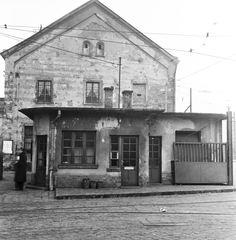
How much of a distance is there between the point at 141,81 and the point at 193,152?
10599 millimetres

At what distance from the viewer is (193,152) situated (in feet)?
60.0

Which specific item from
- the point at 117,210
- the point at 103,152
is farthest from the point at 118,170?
the point at 117,210

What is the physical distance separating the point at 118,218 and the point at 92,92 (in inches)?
729

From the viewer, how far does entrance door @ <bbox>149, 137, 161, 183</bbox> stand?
1838 centimetres

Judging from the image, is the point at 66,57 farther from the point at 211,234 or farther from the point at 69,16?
the point at 211,234

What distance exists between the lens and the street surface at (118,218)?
7.48 m

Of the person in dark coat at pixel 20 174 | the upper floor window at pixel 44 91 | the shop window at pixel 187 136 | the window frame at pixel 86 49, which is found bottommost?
the person in dark coat at pixel 20 174

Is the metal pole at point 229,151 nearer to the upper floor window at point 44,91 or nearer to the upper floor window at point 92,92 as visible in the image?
the upper floor window at point 92,92

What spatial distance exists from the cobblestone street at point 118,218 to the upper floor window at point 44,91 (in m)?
13.3

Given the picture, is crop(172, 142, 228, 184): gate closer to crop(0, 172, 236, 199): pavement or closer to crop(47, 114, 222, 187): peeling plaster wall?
crop(47, 114, 222, 187): peeling plaster wall

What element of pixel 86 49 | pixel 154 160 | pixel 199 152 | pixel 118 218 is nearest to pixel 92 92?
pixel 86 49

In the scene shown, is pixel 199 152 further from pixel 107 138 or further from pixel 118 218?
pixel 118 218

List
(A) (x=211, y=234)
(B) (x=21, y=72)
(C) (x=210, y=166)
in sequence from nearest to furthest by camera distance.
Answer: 1. (A) (x=211, y=234)
2. (C) (x=210, y=166)
3. (B) (x=21, y=72)

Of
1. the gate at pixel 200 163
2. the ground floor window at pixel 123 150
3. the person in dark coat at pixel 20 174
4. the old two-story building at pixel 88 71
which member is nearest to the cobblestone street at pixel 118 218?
the person in dark coat at pixel 20 174
